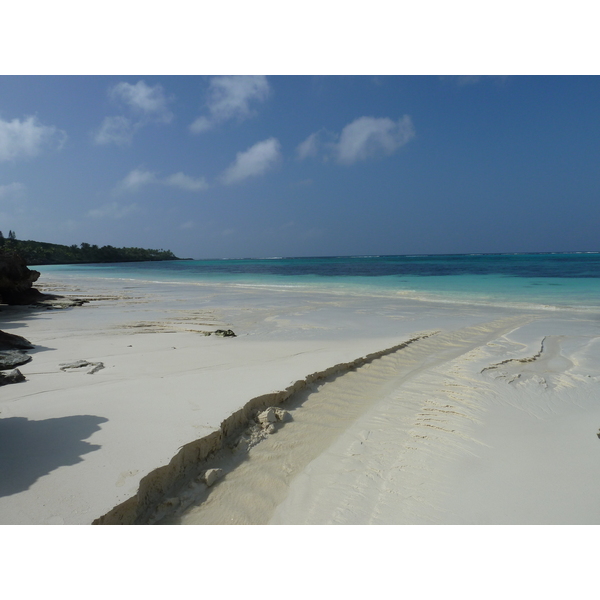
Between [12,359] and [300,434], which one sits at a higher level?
[12,359]

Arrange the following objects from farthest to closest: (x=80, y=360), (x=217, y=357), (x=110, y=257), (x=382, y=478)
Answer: (x=110, y=257), (x=217, y=357), (x=80, y=360), (x=382, y=478)

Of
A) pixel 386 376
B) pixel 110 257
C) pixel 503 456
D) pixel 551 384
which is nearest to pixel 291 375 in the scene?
pixel 386 376

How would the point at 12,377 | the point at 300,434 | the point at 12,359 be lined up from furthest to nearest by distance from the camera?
1. the point at 12,359
2. the point at 12,377
3. the point at 300,434

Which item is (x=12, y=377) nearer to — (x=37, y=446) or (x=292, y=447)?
(x=37, y=446)

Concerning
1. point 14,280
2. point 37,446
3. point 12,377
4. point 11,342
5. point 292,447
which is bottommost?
point 292,447

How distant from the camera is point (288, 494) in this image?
2514 mm

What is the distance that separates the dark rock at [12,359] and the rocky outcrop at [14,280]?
25.3 ft

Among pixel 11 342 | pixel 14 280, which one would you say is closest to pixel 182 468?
pixel 11 342

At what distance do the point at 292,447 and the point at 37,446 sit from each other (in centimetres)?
186

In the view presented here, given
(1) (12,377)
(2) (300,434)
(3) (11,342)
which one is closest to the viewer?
(2) (300,434)

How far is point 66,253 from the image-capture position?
74562mm

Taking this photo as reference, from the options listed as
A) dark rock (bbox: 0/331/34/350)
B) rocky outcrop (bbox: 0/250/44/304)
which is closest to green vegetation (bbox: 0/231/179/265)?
rocky outcrop (bbox: 0/250/44/304)

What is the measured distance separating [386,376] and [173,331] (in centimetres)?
447

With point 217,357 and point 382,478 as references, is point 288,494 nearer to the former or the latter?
point 382,478
